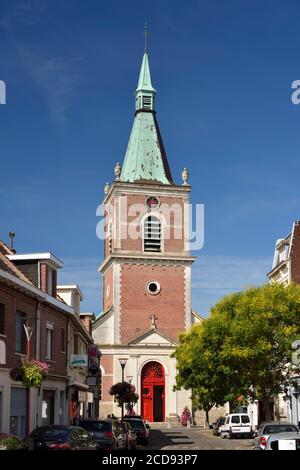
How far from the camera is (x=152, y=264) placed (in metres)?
73.8

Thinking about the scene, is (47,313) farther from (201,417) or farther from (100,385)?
(201,417)

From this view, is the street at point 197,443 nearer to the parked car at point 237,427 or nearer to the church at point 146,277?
the parked car at point 237,427

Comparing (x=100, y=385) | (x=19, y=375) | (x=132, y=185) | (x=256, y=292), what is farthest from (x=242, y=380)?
(x=132, y=185)

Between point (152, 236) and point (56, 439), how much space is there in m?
52.0

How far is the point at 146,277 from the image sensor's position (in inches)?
2899

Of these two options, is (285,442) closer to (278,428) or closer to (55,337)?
(278,428)

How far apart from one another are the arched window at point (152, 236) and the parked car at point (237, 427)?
84.3 ft

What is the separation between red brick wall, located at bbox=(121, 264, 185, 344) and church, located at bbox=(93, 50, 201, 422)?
3.7 inches

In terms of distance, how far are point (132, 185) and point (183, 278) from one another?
1009cm

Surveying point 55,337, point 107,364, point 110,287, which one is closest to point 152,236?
point 110,287

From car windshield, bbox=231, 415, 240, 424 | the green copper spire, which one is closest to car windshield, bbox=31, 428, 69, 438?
car windshield, bbox=231, 415, 240, 424

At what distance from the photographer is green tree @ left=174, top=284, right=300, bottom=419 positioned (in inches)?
1507

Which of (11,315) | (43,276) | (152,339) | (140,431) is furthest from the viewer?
(152,339)

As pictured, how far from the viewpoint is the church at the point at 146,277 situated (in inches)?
2793
